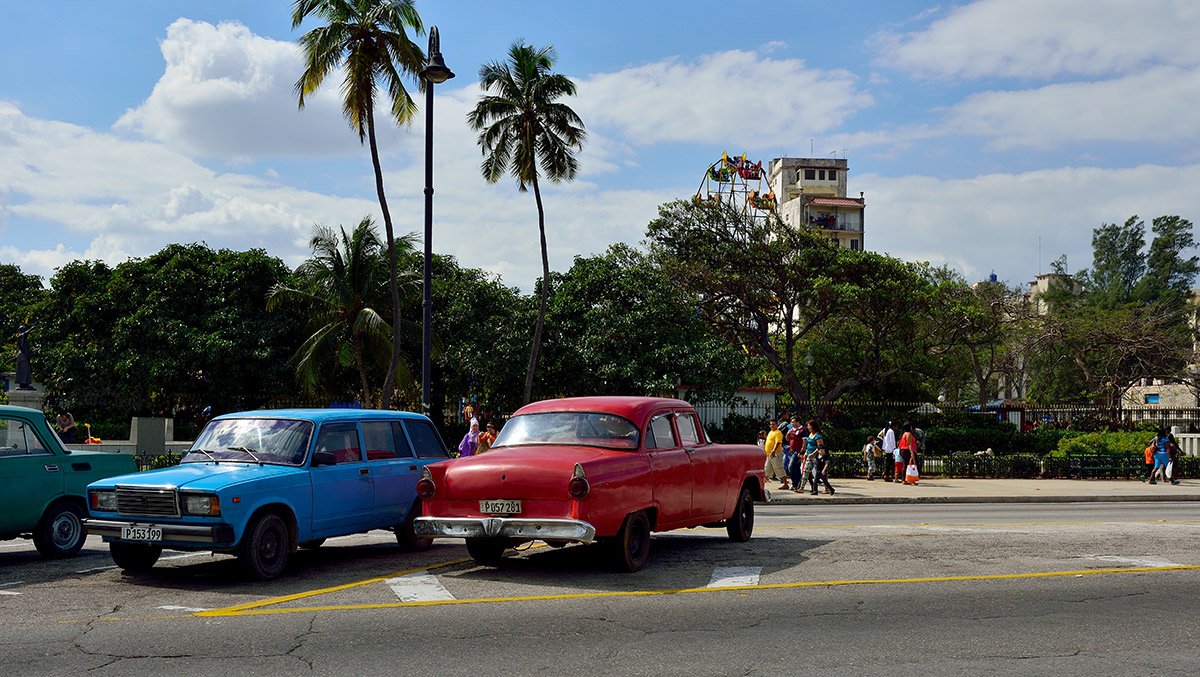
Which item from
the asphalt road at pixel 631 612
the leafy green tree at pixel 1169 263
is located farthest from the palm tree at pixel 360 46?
the leafy green tree at pixel 1169 263

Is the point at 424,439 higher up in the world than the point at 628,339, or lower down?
lower down

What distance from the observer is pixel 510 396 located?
39406 mm

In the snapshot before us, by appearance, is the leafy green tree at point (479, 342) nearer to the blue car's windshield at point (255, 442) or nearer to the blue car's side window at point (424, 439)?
the blue car's side window at point (424, 439)

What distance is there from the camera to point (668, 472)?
11586mm

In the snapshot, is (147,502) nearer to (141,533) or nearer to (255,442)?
(141,533)

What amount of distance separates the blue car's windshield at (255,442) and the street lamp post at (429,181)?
33.5 ft

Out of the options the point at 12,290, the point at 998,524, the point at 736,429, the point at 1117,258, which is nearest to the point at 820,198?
the point at 1117,258

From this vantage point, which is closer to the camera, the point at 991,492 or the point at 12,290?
the point at 991,492

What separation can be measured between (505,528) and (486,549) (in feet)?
4.56

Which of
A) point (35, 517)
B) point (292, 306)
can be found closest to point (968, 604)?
point (35, 517)

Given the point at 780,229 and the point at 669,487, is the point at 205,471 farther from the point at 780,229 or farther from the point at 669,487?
the point at 780,229

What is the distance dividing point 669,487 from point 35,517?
6811mm

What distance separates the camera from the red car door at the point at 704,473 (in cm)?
1226

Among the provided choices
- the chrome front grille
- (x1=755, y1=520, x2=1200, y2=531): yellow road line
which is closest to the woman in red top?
(x1=755, y1=520, x2=1200, y2=531): yellow road line
